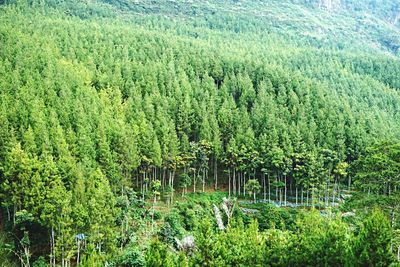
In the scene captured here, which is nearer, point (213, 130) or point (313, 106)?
point (213, 130)

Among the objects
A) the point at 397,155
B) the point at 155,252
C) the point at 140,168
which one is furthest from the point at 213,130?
the point at 155,252

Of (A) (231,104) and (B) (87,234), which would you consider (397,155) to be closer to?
(B) (87,234)

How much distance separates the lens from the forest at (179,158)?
36.5 m

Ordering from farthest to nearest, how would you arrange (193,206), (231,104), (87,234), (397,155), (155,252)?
(231,104) < (193,206) < (87,234) < (397,155) < (155,252)

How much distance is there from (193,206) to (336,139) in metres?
27.8

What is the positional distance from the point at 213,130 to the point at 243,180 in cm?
973

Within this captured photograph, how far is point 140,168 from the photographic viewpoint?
6888 centimetres

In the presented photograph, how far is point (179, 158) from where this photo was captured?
226 feet

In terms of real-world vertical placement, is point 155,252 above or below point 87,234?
above

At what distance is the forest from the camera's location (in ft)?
120

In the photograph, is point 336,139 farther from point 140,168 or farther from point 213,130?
point 140,168

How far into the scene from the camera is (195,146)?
7300 centimetres

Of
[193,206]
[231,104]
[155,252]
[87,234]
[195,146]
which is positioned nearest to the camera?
[155,252]

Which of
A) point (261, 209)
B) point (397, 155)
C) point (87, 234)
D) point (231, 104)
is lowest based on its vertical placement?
point (261, 209)
